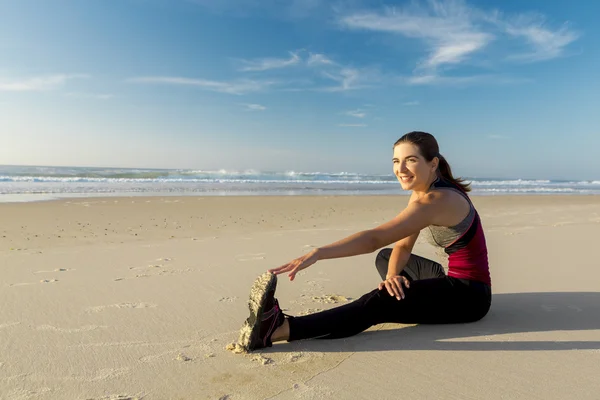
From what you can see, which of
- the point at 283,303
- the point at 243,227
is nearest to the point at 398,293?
the point at 283,303

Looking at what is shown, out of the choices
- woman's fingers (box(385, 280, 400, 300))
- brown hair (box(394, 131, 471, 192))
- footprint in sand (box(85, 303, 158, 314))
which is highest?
brown hair (box(394, 131, 471, 192))

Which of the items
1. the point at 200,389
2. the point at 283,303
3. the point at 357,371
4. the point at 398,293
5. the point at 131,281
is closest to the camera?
the point at 200,389

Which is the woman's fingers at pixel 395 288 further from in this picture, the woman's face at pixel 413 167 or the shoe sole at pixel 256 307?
the shoe sole at pixel 256 307

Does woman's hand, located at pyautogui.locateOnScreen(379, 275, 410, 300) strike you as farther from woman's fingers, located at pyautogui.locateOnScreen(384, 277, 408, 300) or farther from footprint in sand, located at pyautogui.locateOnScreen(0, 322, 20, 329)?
footprint in sand, located at pyautogui.locateOnScreen(0, 322, 20, 329)

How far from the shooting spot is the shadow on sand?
96.9 inches

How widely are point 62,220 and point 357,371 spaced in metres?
9.79

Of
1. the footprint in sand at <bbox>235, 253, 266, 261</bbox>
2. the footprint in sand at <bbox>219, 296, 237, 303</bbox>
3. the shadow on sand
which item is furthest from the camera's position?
the footprint in sand at <bbox>235, 253, 266, 261</bbox>

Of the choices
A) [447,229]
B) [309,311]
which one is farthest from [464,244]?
[309,311]

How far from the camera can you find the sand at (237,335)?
200 centimetres

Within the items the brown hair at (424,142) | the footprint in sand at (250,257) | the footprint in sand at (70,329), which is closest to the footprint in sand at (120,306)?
the footprint in sand at (70,329)

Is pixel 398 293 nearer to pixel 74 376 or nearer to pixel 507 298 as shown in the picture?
pixel 507 298

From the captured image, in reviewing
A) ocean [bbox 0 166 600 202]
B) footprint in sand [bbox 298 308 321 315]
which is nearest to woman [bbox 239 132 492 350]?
footprint in sand [bbox 298 308 321 315]

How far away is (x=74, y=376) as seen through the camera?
6.88ft

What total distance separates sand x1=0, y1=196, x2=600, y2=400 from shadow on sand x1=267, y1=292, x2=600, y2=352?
0.04ft
